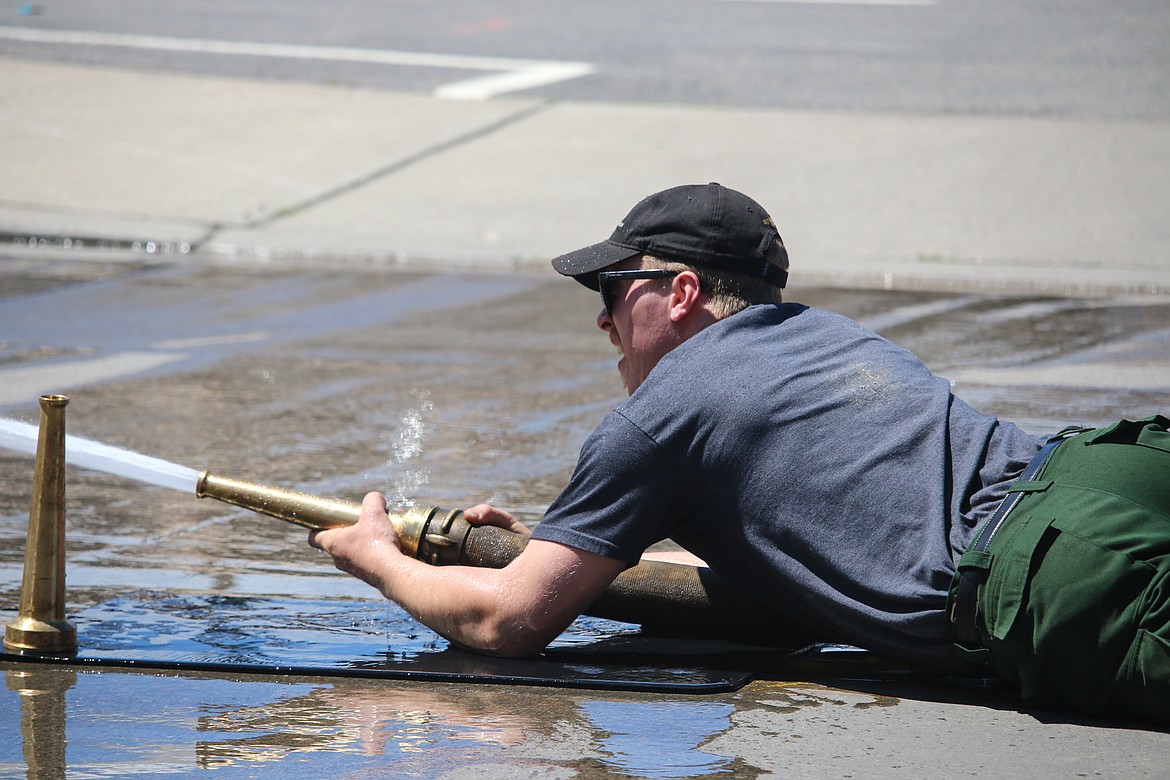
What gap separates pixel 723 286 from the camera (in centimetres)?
339

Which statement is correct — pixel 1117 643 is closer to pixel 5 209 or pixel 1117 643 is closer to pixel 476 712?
pixel 476 712

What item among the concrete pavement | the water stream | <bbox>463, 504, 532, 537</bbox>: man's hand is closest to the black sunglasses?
<bbox>463, 504, 532, 537</bbox>: man's hand

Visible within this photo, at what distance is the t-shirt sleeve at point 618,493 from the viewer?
3.18 metres

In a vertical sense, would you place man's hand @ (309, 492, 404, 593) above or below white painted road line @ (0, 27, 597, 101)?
below

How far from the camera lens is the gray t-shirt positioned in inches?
123

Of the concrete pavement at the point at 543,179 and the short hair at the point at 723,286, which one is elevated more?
the concrete pavement at the point at 543,179

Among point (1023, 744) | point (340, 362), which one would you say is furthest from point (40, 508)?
point (340, 362)

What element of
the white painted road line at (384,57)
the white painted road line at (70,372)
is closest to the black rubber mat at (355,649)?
the white painted road line at (70,372)

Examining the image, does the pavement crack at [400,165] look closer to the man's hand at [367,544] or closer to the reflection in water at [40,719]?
the man's hand at [367,544]

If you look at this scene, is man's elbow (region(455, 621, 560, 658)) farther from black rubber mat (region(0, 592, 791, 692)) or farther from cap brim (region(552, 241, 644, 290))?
cap brim (region(552, 241, 644, 290))

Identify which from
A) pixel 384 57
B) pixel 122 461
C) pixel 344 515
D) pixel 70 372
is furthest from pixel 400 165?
pixel 344 515

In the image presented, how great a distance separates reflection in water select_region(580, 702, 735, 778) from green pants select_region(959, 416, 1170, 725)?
553 millimetres

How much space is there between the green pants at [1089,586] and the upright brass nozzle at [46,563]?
1.93 metres

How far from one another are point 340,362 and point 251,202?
3943 mm
